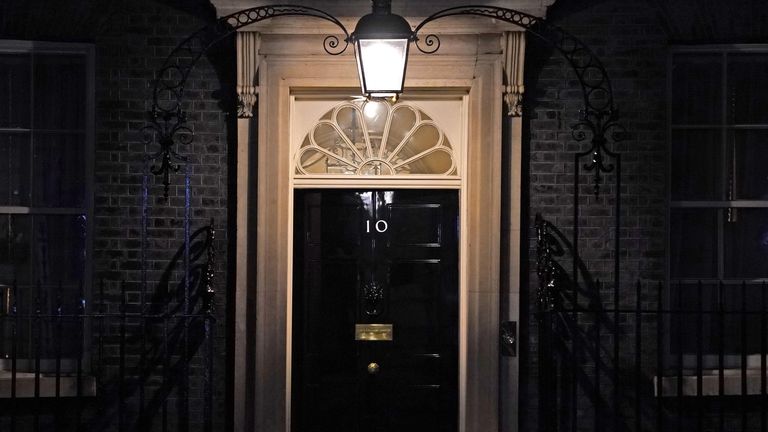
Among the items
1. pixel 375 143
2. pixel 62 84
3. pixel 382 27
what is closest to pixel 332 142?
pixel 375 143

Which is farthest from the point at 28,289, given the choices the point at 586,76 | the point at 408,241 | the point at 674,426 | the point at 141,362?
the point at 674,426

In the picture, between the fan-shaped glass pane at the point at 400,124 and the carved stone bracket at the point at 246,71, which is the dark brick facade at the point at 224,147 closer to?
the carved stone bracket at the point at 246,71

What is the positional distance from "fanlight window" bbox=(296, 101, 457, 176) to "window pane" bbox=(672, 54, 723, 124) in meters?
1.82

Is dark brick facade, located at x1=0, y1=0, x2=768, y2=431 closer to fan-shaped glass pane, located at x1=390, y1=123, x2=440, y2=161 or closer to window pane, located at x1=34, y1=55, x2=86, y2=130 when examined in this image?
window pane, located at x1=34, y1=55, x2=86, y2=130

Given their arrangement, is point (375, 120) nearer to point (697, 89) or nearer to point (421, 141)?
point (421, 141)

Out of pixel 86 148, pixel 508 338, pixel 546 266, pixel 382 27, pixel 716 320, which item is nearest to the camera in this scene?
pixel 382 27

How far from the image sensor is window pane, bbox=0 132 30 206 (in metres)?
6.98

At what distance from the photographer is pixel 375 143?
277 inches

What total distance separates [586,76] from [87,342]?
4.27 metres

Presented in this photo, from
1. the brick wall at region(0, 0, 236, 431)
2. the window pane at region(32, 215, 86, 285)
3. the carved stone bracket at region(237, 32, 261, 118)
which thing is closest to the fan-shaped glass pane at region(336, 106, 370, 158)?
the carved stone bracket at region(237, 32, 261, 118)

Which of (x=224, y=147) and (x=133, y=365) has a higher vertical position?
(x=224, y=147)

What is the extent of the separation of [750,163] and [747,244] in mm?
630

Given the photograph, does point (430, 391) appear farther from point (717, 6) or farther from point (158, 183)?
point (717, 6)

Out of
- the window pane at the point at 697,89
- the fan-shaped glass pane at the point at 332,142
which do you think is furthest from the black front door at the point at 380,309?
the window pane at the point at 697,89
